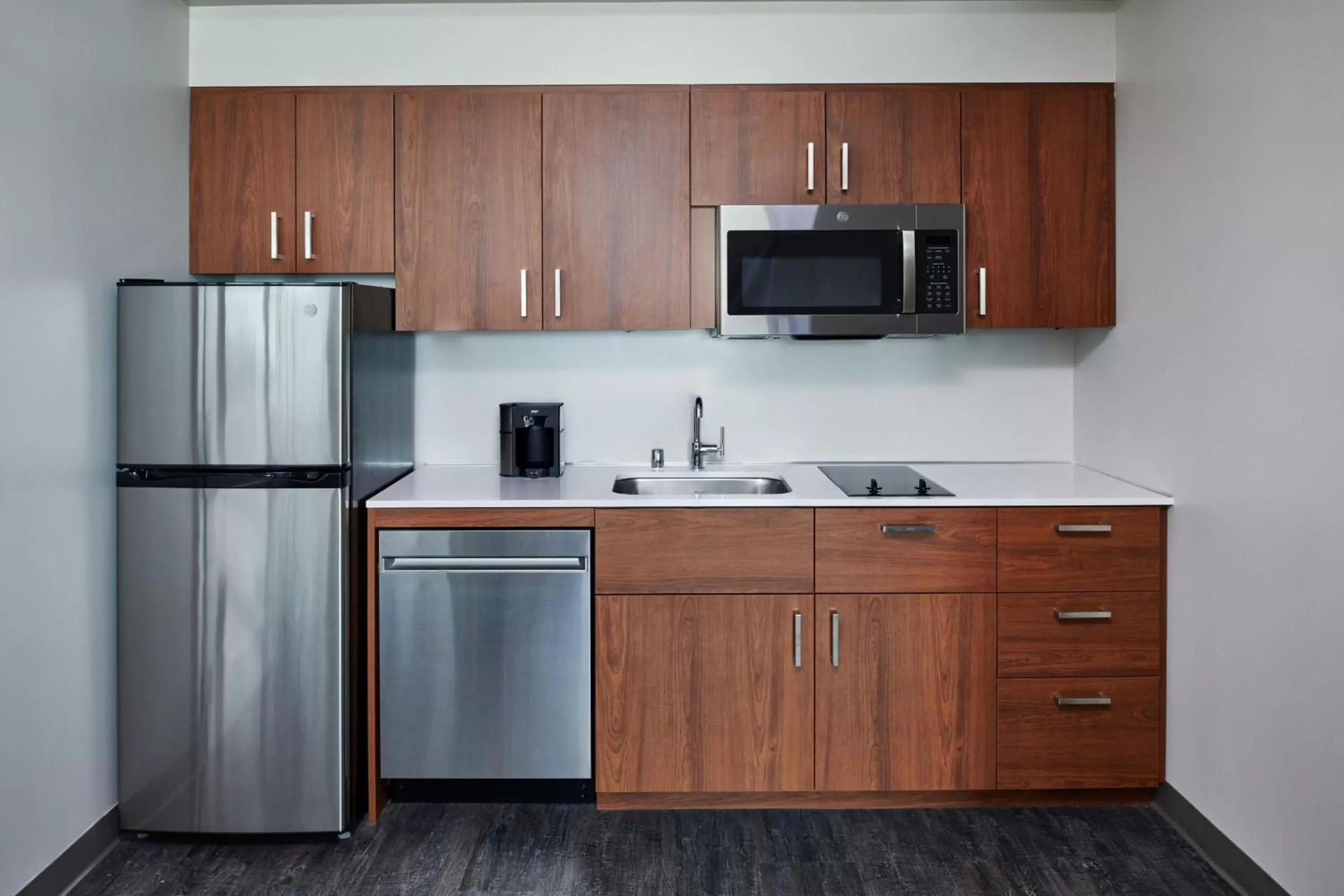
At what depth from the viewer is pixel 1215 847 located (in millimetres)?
2443

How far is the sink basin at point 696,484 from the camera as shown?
3109mm

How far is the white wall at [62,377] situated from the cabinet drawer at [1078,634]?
7.89ft

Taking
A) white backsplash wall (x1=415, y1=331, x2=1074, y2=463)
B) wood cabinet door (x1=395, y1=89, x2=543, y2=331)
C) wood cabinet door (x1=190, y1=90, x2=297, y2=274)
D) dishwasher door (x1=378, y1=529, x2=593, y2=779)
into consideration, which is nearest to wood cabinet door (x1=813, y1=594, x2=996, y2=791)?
dishwasher door (x1=378, y1=529, x2=593, y2=779)

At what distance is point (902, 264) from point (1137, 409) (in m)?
0.82

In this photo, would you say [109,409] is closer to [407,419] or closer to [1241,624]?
[407,419]

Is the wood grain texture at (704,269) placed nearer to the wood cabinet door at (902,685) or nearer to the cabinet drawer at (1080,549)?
the wood cabinet door at (902,685)

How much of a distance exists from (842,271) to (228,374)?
69.3 inches

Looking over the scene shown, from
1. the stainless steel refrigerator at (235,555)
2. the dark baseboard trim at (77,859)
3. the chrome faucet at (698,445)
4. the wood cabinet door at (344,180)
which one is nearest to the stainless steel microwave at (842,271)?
the chrome faucet at (698,445)

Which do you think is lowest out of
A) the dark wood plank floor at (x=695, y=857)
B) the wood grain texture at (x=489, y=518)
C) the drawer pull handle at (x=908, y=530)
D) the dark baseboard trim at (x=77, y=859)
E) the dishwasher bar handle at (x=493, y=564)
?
the dark wood plank floor at (x=695, y=857)

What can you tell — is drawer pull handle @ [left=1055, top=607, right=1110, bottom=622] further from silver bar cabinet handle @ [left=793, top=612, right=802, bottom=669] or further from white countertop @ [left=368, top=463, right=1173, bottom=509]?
silver bar cabinet handle @ [left=793, top=612, right=802, bottom=669]

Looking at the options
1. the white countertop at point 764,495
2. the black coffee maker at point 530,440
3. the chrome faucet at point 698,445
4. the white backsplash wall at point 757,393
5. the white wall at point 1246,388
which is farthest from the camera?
the white backsplash wall at point 757,393

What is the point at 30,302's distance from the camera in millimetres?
2201

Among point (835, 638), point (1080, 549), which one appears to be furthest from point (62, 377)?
point (1080, 549)

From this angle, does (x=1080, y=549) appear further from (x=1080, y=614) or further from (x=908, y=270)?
(x=908, y=270)
